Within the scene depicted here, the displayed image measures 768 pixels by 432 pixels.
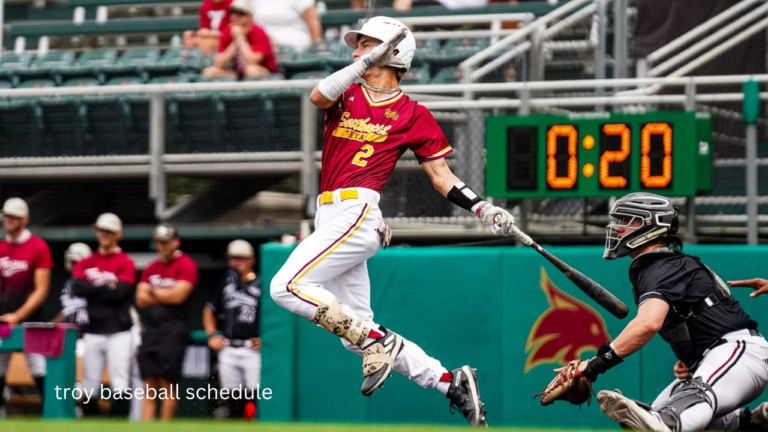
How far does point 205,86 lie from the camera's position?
10.4m

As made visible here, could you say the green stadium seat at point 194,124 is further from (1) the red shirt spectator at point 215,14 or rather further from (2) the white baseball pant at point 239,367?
(2) the white baseball pant at point 239,367

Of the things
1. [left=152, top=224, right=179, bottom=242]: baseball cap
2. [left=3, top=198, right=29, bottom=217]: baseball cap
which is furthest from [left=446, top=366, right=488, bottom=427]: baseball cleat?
[left=3, top=198, right=29, bottom=217]: baseball cap

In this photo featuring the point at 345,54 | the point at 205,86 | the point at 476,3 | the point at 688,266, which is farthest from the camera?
the point at 476,3

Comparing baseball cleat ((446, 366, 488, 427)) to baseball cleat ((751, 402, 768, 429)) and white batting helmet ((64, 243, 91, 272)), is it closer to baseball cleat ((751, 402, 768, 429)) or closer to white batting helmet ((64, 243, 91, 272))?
baseball cleat ((751, 402, 768, 429))

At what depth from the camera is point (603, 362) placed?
586cm

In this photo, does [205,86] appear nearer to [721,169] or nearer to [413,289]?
[413,289]

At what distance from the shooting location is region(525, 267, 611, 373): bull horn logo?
28.3 ft

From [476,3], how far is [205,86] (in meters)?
3.53

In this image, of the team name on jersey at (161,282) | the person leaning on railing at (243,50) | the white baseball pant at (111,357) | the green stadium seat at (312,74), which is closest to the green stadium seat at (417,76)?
the green stadium seat at (312,74)

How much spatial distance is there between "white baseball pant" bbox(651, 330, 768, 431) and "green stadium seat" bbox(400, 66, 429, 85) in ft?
16.7

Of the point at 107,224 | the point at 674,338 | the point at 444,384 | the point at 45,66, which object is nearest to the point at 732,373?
the point at 674,338

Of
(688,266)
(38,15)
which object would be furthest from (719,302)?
(38,15)

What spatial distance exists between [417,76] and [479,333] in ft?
10.2

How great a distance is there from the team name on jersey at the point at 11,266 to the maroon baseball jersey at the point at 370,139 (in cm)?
392
